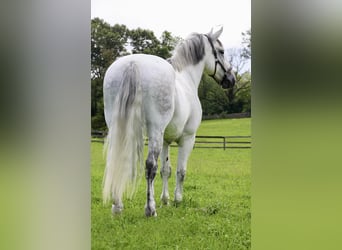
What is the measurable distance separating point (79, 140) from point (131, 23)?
623 mm

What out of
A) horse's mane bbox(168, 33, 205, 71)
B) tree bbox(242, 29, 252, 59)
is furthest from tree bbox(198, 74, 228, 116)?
tree bbox(242, 29, 252, 59)

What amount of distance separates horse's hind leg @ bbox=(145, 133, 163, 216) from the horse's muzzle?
0.39 metres

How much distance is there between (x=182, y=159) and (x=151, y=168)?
154 millimetres

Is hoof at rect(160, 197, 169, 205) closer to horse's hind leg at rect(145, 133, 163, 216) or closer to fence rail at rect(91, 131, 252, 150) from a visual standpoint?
horse's hind leg at rect(145, 133, 163, 216)

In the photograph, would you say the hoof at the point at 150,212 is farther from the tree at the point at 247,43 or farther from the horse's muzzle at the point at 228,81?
the tree at the point at 247,43

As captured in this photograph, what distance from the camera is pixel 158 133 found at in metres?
2.09

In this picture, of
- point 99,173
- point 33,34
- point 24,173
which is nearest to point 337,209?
point 99,173

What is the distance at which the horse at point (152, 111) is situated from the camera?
2074 millimetres

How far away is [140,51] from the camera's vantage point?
6.87 ft

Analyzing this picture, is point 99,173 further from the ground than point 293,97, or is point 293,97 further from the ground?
point 293,97

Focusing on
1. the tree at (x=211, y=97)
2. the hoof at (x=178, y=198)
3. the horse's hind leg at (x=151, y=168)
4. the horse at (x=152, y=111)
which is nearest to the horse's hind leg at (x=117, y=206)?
the horse at (x=152, y=111)

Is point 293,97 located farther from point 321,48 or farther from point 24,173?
point 24,173

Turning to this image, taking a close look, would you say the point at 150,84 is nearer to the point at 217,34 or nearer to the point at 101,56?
the point at 101,56


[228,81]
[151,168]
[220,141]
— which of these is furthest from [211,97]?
[151,168]
